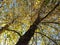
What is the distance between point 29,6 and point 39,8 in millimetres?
351

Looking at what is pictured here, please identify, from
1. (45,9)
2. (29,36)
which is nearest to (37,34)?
(29,36)

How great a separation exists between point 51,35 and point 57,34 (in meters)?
0.27

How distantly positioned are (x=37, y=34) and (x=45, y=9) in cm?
110

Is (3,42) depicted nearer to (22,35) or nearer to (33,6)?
(22,35)

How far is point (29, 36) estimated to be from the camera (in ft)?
26.6

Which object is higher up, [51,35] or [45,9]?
[45,9]

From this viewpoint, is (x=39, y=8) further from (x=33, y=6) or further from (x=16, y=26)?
(x=16, y=26)

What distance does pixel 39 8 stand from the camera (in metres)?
7.48

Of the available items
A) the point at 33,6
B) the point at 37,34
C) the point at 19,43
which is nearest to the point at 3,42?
the point at 19,43

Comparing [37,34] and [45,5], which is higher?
[45,5]

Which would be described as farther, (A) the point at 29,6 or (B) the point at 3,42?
(B) the point at 3,42

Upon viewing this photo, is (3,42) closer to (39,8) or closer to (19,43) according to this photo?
(19,43)

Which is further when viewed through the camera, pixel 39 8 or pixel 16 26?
pixel 16 26

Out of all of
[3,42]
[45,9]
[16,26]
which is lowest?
[3,42]
